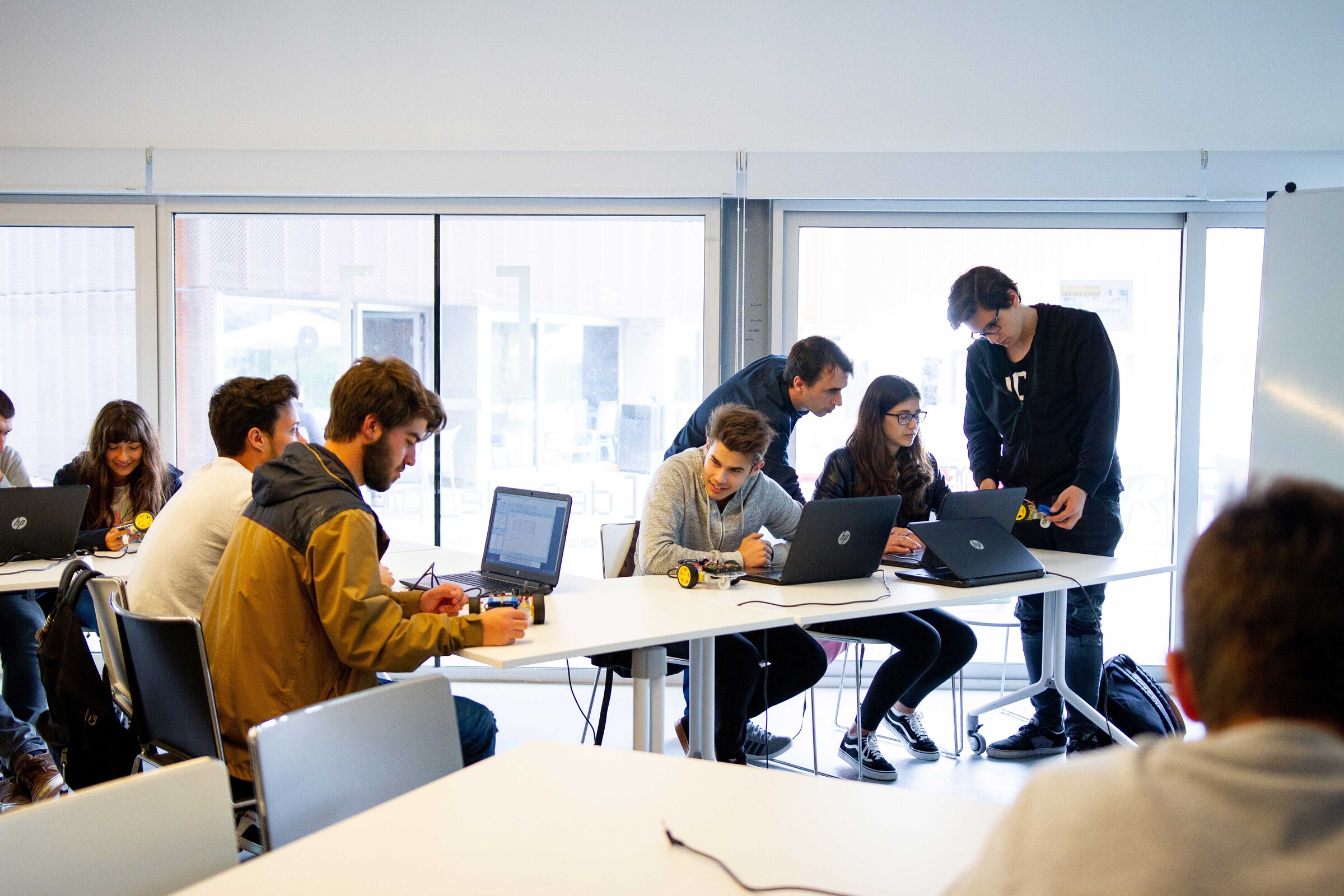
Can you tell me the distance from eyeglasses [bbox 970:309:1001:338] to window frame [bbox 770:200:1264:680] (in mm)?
1141

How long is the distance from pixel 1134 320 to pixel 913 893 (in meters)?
3.98

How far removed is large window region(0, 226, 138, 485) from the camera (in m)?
4.59

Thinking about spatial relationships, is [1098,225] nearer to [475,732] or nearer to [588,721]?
[588,721]

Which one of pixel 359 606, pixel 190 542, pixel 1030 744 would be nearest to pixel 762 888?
pixel 359 606

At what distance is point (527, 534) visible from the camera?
2.83 metres

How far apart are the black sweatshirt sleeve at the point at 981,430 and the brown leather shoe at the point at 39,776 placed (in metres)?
3.41

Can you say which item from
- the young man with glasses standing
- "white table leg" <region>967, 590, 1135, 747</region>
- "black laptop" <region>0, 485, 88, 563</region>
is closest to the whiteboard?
the young man with glasses standing

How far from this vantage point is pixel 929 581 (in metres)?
2.94

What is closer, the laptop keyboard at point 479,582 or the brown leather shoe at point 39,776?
the laptop keyboard at point 479,582

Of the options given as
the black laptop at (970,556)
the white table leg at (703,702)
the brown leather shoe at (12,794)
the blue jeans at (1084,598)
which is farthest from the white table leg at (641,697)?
the brown leather shoe at (12,794)

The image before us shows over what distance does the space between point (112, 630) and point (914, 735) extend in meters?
2.71

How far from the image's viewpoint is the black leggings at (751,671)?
3057mm

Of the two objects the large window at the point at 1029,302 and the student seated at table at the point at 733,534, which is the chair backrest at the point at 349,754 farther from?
the large window at the point at 1029,302

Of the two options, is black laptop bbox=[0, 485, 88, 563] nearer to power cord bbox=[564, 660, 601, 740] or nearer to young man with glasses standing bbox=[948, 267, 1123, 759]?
power cord bbox=[564, 660, 601, 740]
